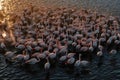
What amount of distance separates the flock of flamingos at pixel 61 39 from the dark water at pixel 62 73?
715 millimetres

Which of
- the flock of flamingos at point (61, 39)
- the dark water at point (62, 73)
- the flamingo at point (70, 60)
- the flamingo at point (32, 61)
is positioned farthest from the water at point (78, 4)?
the flamingo at point (32, 61)

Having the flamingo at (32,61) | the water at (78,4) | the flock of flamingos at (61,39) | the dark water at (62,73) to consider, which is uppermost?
the water at (78,4)

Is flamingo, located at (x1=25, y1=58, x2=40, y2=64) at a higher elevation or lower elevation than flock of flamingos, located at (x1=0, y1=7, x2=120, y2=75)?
lower

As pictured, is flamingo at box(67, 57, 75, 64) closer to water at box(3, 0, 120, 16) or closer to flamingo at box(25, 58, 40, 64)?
flamingo at box(25, 58, 40, 64)

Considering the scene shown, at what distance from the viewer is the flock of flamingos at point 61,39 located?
2843cm

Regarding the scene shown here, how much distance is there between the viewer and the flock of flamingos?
28.4 metres

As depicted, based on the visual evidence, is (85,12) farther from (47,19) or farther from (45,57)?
(45,57)

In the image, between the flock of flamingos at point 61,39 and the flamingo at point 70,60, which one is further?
the flock of flamingos at point 61,39

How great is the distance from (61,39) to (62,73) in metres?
→ 7.27

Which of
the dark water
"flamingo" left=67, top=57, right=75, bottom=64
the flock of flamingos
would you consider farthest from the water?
"flamingo" left=67, top=57, right=75, bottom=64

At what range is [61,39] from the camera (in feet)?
109

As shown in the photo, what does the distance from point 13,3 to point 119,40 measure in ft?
76.1

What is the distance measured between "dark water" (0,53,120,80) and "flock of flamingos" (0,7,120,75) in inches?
28.1

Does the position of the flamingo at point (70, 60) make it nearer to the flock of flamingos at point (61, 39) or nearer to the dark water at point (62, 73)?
the flock of flamingos at point (61, 39)
